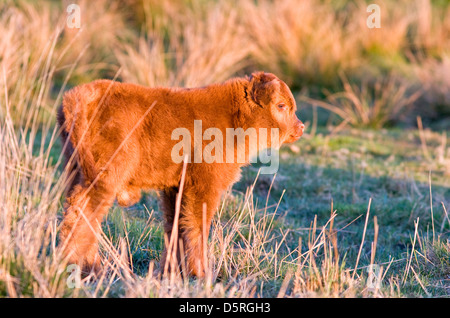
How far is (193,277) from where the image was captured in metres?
4.32

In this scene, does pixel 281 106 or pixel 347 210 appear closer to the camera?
pixel 281 106

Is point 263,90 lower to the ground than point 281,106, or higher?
higher

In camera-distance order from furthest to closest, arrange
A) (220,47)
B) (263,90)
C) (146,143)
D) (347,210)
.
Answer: (220,47), (347,210), (263,90), (146,143)

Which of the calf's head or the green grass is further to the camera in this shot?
the green grass

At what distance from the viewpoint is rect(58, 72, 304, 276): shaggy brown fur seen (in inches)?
159

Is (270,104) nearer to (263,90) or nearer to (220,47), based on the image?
(263,90)

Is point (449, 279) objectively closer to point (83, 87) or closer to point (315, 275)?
point (315, 275)

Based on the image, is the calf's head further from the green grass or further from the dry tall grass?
the dry tall grass

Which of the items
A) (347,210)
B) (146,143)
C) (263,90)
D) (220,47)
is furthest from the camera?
(220,47)

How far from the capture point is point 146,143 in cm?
415

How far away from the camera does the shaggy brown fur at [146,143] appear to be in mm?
4031

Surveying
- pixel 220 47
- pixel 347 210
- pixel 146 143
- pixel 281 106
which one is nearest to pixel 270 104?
pixel 281 106

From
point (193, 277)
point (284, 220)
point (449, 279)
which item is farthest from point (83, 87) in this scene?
point (449, 279)

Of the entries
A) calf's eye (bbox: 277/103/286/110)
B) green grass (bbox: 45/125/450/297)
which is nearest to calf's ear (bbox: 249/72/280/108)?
calf's eye (bbox: 277/103/286/110)
